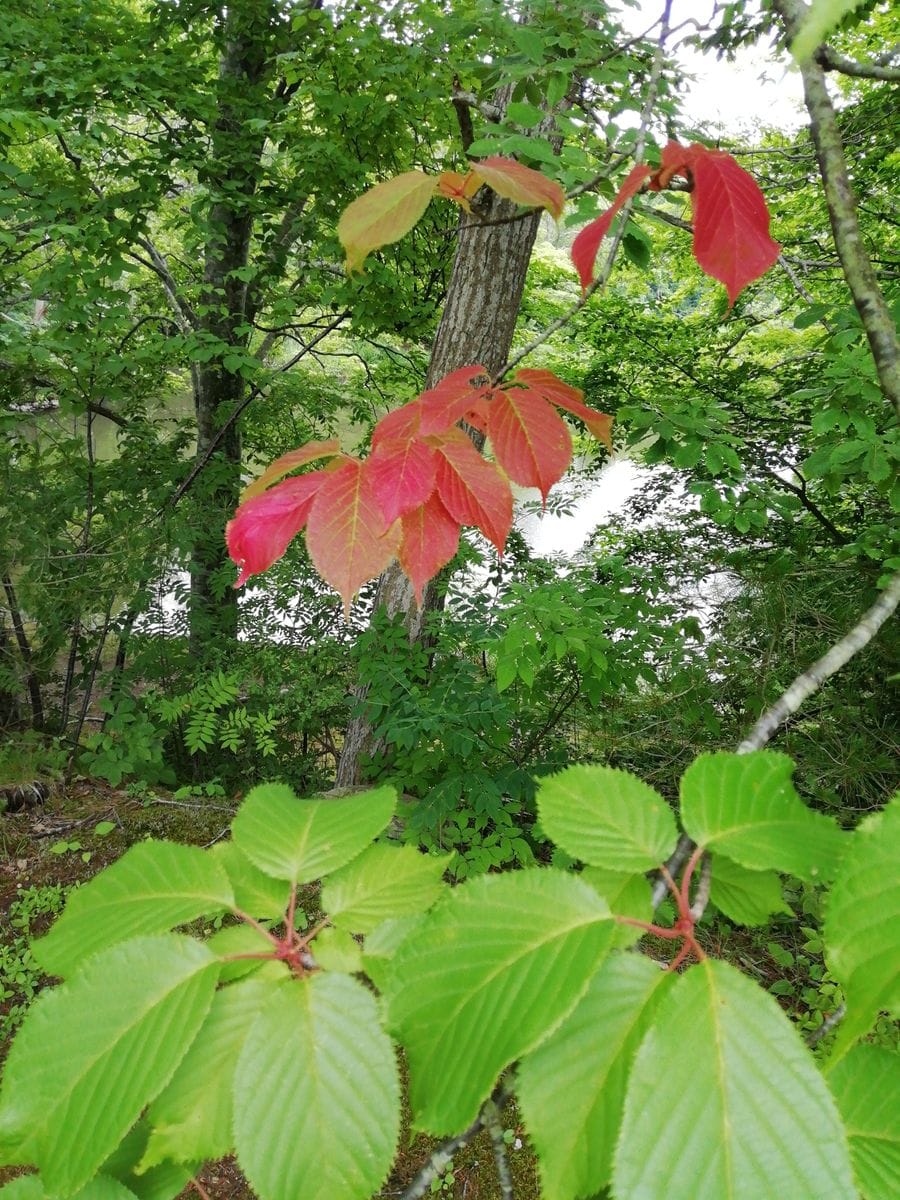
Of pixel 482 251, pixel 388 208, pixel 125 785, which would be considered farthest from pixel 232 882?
pixel 125 785

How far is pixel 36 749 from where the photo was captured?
Result: 12.9ft

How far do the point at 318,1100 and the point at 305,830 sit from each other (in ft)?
0.61

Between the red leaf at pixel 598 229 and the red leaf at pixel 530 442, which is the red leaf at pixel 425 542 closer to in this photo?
the red leaf at pixel 530 442

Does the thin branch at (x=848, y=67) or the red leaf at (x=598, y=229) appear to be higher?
the red leaf at (x=598, y=229)

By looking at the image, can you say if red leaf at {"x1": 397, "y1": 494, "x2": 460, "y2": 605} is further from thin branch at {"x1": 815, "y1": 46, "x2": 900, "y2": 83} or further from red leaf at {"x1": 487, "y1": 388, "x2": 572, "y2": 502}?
thin branch at {"x1": 815, "y1": 46, "x2": 900, "y2": 83}

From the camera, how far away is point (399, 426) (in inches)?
29.2

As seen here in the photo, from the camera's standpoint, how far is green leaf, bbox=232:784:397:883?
0.49 meters

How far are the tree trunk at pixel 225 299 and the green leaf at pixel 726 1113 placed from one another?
162 inches

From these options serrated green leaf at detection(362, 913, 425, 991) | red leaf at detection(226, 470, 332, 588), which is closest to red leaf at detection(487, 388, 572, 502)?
red leaf at detection(226, 470, 332, 588)

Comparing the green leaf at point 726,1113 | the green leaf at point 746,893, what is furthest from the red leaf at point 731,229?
the green leaf at point 726,1113

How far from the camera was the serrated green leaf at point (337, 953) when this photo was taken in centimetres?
45

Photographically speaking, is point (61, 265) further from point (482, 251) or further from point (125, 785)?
point (125, 785)

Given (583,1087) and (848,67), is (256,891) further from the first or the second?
(848,67)

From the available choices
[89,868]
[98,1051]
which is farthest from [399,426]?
[89,868]
